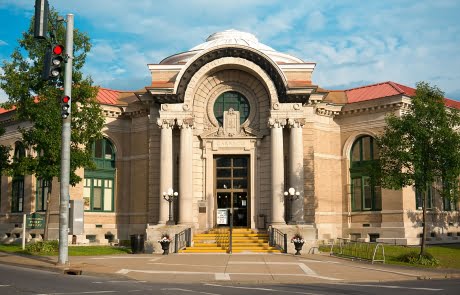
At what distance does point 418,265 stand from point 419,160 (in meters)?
5.32

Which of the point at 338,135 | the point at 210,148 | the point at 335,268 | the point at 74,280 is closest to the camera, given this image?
the point at 74,280

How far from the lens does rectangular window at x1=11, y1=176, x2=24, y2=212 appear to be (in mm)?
44312

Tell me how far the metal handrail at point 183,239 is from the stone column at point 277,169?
5.24m

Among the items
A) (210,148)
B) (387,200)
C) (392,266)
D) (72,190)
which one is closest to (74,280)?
(392,266)

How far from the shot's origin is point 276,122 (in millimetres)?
36406

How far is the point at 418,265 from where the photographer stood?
2617 centimetres

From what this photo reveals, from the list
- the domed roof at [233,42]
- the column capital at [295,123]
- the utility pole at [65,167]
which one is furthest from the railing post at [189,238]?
the domed roof at [233,42]

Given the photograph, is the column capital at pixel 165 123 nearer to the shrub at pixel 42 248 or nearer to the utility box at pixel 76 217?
the shrub at pixel 42 248

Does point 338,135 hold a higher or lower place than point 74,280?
higher

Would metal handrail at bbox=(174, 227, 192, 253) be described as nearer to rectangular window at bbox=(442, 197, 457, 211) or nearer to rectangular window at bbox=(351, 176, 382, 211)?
rectangular window at bbox=(351, 176, 382, 211)

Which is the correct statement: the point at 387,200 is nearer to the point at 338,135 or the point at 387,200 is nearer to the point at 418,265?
the point at 338,135

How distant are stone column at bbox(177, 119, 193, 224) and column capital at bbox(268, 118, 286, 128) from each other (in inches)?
202

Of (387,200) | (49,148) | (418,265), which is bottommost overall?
(418,265)

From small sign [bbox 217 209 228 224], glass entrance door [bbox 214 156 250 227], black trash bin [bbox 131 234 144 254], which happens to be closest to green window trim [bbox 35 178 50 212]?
black trash bin [bbox 131 234 144 254]
